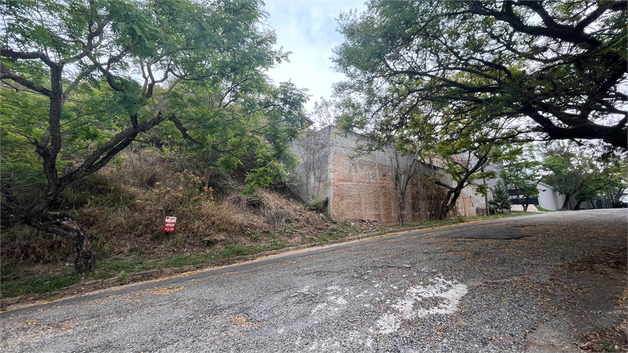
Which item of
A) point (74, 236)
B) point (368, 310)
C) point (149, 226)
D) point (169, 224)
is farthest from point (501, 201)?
point (74, 236)

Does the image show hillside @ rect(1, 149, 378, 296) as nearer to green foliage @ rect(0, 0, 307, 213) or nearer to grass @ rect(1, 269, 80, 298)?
grass @ rect(1, 269, 80, 298)

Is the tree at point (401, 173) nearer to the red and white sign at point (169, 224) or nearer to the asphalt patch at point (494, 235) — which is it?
the asphalt patch at point (494, 235)

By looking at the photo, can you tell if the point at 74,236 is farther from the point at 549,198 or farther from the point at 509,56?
the point at 549,198

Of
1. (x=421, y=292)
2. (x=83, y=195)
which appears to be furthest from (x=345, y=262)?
(x=83, y=195)

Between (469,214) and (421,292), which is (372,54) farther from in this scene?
(469,214)

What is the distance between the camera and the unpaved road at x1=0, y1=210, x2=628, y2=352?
6.68 ft

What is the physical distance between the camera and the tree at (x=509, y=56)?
4176 mm

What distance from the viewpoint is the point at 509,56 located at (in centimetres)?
548

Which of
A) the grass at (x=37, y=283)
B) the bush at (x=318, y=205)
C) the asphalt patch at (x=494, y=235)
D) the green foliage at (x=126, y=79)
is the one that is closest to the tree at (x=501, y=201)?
the asphalt patch at (x=494, y=235)

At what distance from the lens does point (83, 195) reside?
677 centimetres

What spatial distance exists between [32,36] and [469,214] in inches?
873

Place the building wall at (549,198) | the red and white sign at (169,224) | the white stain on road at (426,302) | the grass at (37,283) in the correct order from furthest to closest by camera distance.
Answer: the building wall at (549,198) < the red and white sign at (169,224) < the grass at (37,283) < the white stain on road at (426,302)

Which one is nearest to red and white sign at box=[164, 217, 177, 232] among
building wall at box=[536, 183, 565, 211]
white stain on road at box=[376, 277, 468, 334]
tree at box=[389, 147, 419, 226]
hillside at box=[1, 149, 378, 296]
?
hillside at box=[1, 149, 378, 296]

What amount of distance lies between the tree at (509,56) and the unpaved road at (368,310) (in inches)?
109
